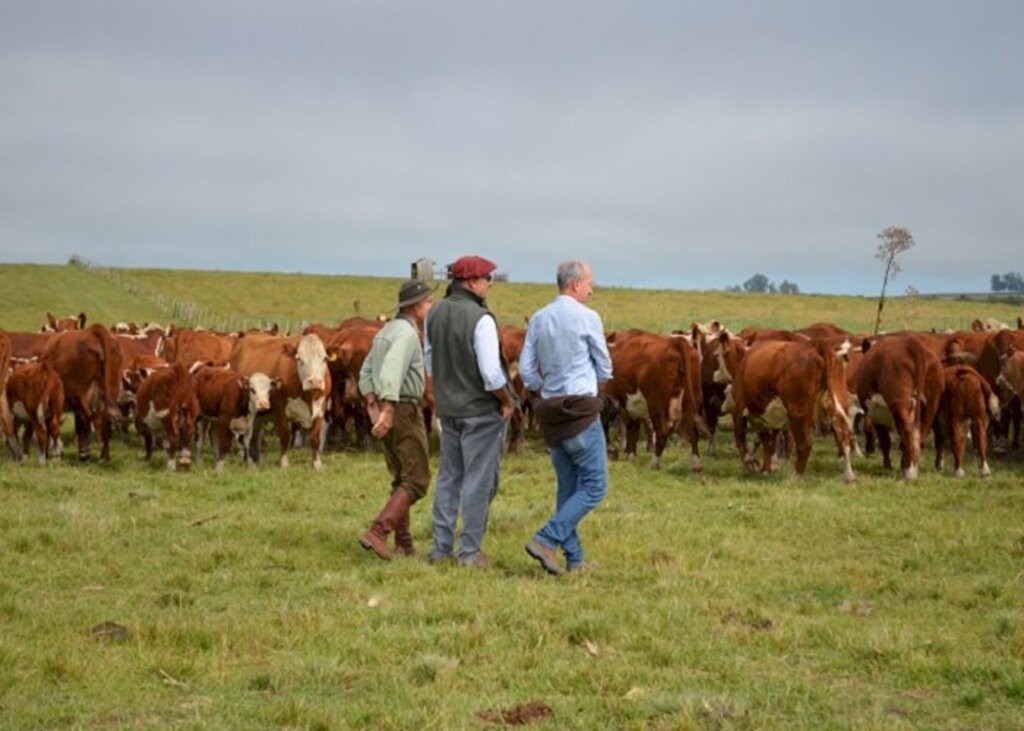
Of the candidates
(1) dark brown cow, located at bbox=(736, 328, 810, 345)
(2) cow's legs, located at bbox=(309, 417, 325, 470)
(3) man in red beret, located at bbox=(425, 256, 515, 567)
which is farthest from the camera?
(1) dark brown cow, located at bbox=(736, 328, 810, 345)

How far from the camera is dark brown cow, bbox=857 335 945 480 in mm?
16016

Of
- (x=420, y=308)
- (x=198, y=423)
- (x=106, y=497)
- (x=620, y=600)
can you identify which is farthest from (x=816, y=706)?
(x=198, y=423)

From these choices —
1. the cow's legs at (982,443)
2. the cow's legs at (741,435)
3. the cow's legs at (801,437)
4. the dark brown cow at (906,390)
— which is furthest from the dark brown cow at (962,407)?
the cow's legs at (741,435)

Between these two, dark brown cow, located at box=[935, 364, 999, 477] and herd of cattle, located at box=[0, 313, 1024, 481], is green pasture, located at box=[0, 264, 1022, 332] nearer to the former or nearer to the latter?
herd of cattle, located at box=[0, 313, 1024, 481]

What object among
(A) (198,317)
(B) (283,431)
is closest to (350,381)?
(B) (283,431)

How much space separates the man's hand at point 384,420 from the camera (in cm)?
1027

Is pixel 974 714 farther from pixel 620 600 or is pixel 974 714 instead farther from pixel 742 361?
pixel 742 361

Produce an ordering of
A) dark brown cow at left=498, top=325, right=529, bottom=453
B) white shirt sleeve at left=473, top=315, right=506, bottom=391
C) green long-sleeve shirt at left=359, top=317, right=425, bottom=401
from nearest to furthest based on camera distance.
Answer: white shirt sleeve at left=473, top=315, right=506, bottom=391
green long-sleeve shirt at left=359, top=317, right=425, bottom=401
dark brown cow at left=498, top=325, right=529, bottom=453

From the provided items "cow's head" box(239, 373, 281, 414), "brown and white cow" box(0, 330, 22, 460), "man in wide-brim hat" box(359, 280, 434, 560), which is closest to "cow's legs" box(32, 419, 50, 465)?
"brown and white cow" box(0, 330, 22, 460)

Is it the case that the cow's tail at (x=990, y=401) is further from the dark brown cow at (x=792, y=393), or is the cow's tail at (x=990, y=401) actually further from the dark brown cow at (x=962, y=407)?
the dark brown cow at (x=792, y=393)

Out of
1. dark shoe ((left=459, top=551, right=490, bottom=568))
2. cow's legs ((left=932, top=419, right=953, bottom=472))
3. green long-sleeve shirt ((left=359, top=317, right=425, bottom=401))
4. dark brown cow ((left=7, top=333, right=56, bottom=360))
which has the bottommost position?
dark shoe ((left=459, top=551, right=490, bottom=568))

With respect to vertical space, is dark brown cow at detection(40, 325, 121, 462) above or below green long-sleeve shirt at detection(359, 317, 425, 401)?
below

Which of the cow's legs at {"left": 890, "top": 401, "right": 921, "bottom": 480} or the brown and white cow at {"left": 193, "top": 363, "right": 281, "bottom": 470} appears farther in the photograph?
the brown and white cow at {"left": 193, "top": 363, "right": 281, "bottom": 470}

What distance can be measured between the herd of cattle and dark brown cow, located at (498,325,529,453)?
7 centimetres
